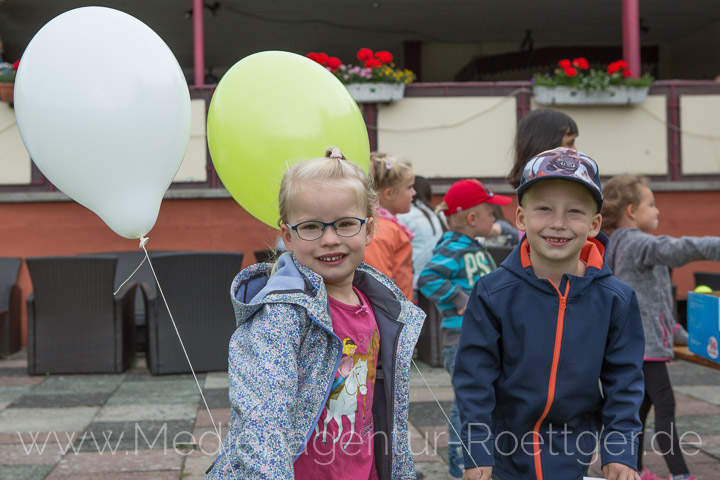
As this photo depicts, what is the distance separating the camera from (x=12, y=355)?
27.3ft

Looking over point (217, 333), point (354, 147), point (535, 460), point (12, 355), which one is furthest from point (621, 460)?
point (12, 355)

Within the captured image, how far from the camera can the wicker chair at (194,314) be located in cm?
693

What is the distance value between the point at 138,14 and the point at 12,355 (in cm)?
615

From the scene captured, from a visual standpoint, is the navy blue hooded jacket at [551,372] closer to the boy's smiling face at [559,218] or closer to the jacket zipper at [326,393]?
the boy's smiling face at [559,218]

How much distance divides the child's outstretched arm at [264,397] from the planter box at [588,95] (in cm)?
778

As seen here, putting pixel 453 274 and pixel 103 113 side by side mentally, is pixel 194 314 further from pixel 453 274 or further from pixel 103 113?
pixel 103 113

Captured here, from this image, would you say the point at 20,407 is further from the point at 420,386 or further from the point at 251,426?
the point at 251,426

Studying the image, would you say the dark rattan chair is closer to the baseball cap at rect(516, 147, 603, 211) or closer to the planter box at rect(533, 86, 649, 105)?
the planter box at rect(533, 86, 649, 105)

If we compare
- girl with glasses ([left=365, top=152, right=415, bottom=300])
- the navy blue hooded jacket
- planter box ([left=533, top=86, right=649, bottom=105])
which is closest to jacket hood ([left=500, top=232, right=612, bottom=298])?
the navy blue hooded jacket

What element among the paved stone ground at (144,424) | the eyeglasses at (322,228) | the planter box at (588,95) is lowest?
the paved stone ground at (144,424)

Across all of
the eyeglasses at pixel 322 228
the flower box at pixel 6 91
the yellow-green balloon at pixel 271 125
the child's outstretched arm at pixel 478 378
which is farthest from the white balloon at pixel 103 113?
the flower box at pixel 6 91

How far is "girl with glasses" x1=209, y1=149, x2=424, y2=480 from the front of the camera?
191 centimetres

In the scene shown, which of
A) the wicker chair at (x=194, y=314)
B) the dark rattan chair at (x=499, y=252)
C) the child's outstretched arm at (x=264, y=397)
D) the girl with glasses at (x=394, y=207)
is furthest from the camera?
the wicker chair at (x=194, y=314)

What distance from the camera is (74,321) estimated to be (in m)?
7.05
